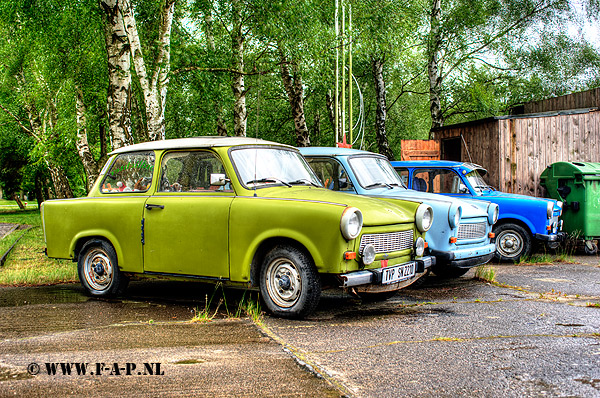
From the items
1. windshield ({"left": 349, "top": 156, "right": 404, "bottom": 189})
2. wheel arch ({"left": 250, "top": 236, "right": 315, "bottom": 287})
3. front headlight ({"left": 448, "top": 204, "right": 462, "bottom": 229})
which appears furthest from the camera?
windshield ({"left": 349, "top": 156, "right": 404, "bottom": 189})

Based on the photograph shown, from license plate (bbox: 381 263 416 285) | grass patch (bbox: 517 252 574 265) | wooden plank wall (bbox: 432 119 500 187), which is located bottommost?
grass patch (bbox: 517 252 574 265)

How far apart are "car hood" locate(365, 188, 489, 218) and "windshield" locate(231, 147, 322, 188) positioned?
4.55 feet

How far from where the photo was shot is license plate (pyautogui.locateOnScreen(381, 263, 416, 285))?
584cm

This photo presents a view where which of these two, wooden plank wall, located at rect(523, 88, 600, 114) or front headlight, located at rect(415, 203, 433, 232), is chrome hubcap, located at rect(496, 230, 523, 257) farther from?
wooden plank wall, located at rect(523, 88, 600, 114)

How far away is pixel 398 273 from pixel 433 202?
2283mm

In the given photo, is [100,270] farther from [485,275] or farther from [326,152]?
[485,275]

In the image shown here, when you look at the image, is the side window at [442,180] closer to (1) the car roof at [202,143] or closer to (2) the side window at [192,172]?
(1) the car roof at [202,143]

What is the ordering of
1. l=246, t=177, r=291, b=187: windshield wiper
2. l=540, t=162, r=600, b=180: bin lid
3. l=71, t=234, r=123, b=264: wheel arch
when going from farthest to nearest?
l=540, t=162, r=600, b=180: bin lid
l=71, t=234, r=123, b=264: wheel arch
l=246, t=177, r=291, b=187: windshield wiper

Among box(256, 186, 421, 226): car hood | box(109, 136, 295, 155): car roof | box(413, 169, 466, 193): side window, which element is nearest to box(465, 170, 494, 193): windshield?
box(413, 169, 466, 193): side window

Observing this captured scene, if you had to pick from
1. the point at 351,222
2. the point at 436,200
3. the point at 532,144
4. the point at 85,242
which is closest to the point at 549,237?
the point at 436,200

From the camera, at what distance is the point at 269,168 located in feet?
21.8


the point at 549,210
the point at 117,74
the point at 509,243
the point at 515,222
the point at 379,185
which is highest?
the point at 117,74

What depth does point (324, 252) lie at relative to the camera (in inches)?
221

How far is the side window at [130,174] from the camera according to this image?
7.08m
